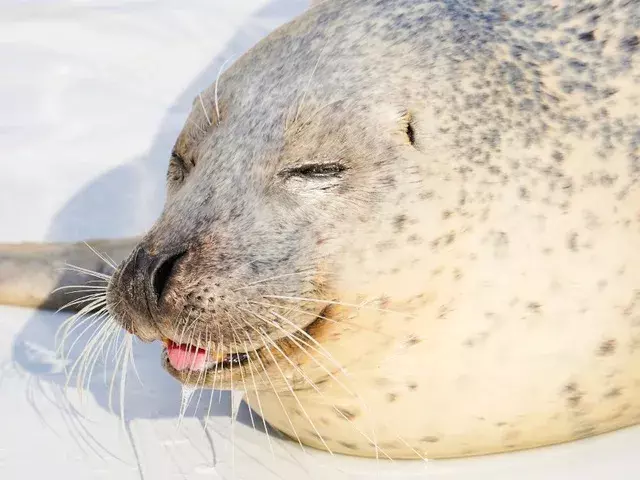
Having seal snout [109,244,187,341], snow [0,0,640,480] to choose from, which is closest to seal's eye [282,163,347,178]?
seal snout [109,244,187,341]

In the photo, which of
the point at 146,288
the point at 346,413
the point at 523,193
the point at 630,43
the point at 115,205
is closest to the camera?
the point at 146,288

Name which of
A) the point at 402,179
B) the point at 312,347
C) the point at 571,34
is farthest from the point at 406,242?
the point at 571,34

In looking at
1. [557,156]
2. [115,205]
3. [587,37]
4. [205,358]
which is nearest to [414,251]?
[557,156]

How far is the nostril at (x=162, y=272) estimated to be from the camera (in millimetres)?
2605

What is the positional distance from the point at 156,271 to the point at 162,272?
0.6 inches

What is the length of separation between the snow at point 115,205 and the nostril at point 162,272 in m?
0.51

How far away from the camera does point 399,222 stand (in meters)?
2.64

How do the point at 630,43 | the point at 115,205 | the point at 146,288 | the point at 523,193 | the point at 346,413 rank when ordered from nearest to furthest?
the point at 146,288 < the point at 523,193 < the point at 346,413 < the point at 630,43 < the point at 115,205

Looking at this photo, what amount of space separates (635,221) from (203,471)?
127 centimetres

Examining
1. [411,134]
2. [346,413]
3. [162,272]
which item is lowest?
[346,413]

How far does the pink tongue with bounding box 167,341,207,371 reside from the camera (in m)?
2.69

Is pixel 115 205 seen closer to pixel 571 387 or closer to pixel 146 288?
pixel 146 288

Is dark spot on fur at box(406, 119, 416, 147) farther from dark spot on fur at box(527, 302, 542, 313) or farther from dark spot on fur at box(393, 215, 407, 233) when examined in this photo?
dark spot on fur at box(527, 302, 542, 313)

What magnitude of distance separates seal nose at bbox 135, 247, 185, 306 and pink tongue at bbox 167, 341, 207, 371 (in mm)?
161
